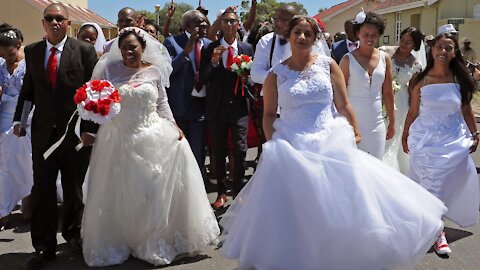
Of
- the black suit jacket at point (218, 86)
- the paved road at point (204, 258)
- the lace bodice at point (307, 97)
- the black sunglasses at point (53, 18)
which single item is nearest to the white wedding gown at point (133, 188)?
the paved road at point (204, 258)

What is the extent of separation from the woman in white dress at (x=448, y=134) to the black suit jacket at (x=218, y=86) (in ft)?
7.12

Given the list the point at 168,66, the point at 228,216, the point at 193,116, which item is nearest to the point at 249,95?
the point at 193,116

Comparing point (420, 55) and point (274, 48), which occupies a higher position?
point (274, 48)

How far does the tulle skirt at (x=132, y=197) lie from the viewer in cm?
533

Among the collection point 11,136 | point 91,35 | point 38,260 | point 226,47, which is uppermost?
point 91,35

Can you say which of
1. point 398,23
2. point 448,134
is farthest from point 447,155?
point 398,23

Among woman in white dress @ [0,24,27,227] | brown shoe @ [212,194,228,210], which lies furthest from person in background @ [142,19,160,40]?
brown shoe @ [212,194,228,210]

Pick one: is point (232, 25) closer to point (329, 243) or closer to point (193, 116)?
point (193, 116)

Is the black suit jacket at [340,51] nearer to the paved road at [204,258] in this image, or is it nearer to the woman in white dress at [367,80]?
the woman in white dress at [367,80]

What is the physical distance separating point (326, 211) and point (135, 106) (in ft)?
7.18

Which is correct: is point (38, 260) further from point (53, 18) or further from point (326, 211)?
point (326, 211)

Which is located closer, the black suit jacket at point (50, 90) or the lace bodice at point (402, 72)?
the black suit jacket at point (50, 90)

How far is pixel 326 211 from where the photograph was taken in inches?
164

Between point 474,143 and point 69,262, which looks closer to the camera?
point 69,262
